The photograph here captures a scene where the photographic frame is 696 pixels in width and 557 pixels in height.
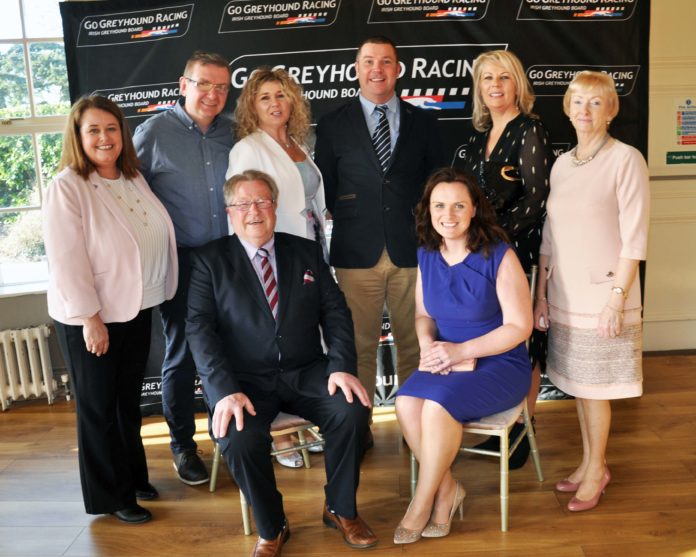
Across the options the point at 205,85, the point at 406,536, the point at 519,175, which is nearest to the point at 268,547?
the point at 406,536

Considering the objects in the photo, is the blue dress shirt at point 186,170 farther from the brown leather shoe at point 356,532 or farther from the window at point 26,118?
the window at point 26,118

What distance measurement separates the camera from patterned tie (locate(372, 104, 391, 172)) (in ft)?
10.3

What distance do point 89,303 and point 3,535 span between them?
1029 millimetres

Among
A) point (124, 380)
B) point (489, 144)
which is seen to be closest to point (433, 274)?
point (489, 144)

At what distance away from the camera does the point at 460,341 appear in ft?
8.89

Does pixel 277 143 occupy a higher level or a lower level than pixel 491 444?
higher

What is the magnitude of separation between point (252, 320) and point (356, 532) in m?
0.84

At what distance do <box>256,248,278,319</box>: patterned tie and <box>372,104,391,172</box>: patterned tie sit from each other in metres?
0.77

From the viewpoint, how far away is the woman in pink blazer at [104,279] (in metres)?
2.53

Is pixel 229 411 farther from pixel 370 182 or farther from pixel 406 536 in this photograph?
pixel 370 182

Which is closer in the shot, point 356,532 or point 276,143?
point 356,532

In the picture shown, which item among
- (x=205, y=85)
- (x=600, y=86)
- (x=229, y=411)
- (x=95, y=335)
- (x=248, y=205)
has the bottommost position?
(x=229, y=411)

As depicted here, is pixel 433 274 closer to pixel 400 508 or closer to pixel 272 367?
pixel 272 367

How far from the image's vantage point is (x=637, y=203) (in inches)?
102
